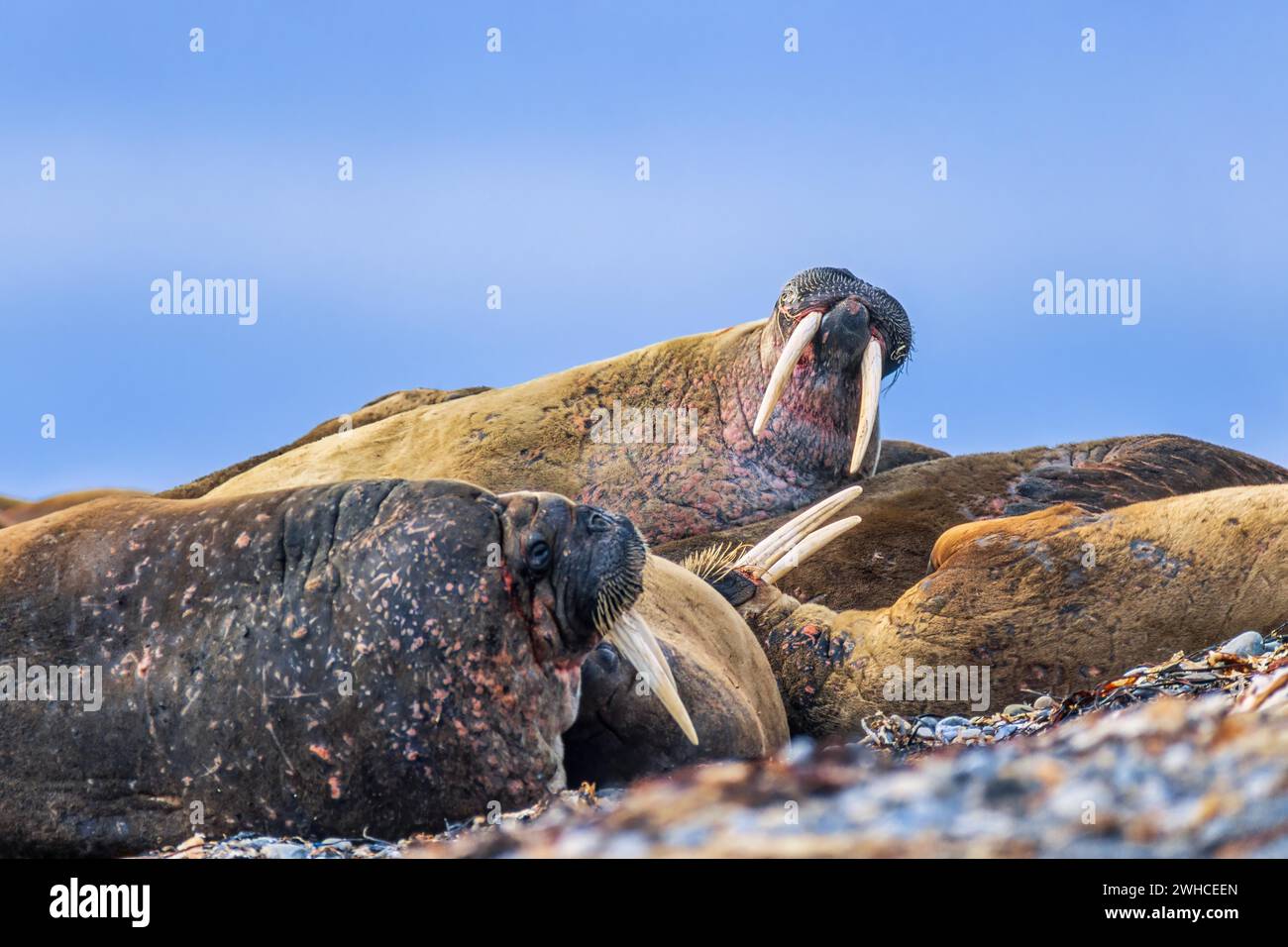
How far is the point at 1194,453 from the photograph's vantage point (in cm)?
1245

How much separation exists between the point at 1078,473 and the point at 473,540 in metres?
6.36

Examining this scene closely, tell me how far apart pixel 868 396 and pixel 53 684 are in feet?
21.5

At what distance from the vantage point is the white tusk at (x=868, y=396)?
1213 centimetres

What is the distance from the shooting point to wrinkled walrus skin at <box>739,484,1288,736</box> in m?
8.79

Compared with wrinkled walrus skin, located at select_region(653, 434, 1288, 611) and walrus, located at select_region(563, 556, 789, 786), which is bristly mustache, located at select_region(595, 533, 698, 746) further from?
wrinkled walrus skin, located at select_region(653, 434, 1288, 611)

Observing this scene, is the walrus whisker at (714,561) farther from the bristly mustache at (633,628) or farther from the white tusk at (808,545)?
the bristly mustache at (633,628)

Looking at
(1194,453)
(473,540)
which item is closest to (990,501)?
(1194,453)

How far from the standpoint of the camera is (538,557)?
22.9ft

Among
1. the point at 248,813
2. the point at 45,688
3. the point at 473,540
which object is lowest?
the point at 248,813

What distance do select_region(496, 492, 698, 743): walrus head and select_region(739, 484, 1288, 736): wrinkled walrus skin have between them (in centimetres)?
254

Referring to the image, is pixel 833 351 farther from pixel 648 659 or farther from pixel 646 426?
pixel 648 659
